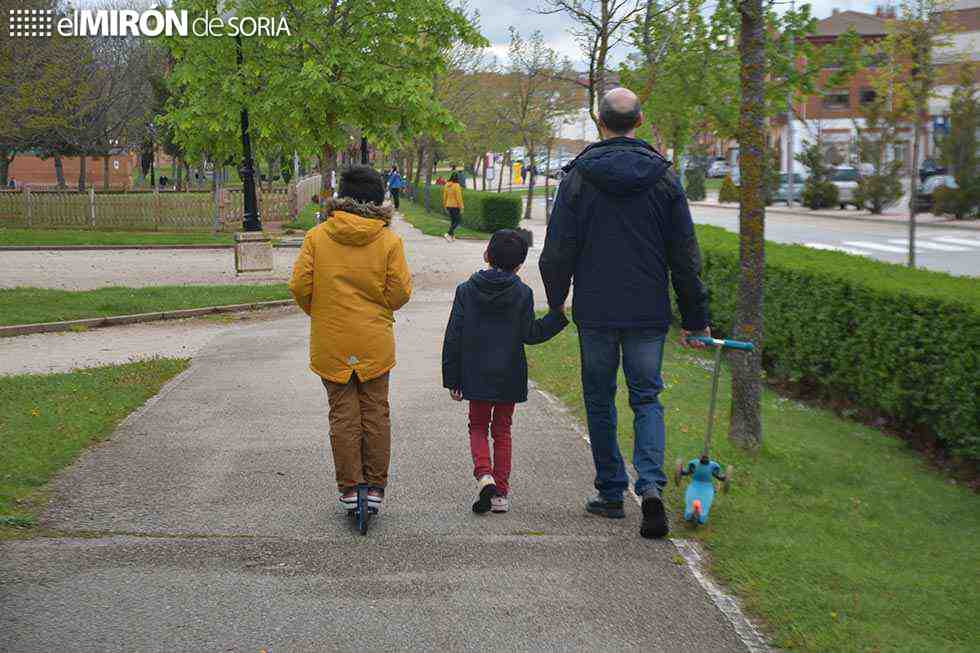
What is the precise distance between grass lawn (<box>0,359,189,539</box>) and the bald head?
A: 131 inches

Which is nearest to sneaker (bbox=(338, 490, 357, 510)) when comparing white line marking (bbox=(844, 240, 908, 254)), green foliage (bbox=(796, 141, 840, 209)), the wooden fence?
white line marking (bbox=(844, 240, 908, 254))

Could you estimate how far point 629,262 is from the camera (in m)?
5.38

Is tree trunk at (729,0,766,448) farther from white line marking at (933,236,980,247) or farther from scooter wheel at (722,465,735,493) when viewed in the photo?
white line marking at (933,236,980,247)

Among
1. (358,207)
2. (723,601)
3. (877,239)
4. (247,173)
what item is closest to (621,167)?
(358,207)

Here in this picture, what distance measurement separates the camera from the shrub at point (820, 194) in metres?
49.0

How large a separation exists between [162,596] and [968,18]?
Result: 94891 mm

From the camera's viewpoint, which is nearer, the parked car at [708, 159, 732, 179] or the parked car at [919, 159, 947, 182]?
the parked car at [919, 159, 947, 182]

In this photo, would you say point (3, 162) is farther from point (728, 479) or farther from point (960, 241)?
point (728, 479)

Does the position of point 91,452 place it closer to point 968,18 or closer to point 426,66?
point 426,66

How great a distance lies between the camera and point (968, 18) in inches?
3477

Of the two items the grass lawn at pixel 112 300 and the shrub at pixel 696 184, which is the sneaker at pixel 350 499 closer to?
the grass lawn at pixel 112 300

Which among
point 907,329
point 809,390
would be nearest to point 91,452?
point 907,329

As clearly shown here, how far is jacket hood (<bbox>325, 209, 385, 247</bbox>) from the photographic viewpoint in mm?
5484

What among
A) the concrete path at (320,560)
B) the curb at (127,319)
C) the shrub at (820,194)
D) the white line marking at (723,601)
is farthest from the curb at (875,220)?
the white line marking at (723,601)
